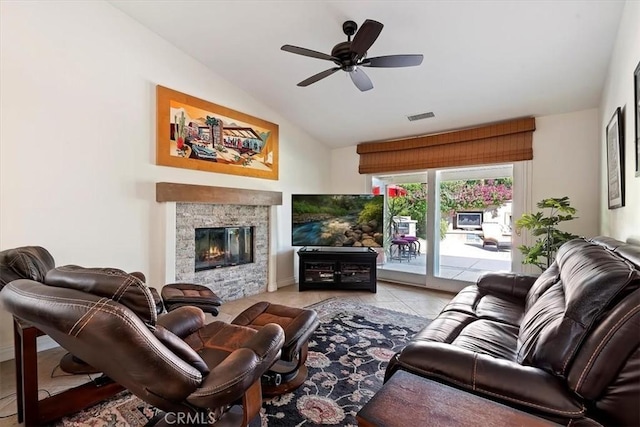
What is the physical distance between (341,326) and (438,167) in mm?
2863

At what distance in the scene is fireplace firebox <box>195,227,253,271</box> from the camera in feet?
12.9

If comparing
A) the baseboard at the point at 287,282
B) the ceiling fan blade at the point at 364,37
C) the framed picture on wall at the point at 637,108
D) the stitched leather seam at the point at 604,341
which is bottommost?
the baseboard at the point at 287,282

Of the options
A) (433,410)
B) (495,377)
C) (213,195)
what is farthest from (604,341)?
(213,195)

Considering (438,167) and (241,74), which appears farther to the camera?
(438,167)

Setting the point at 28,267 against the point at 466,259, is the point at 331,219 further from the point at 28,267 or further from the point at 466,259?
the point at 28,267

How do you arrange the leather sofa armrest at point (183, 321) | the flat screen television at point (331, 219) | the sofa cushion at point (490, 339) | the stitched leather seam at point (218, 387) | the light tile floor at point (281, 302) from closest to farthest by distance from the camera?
1. the stitched leather seam at point (218, 387)
2. the sofa cushion at point (490, 339)
3. the leather sofa armrest at point (183, 321)
4. the light tile floor at point (281, 302)
5. the flat screen television at point (331, 219)

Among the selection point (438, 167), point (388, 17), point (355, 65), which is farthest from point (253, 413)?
point (438, 167)

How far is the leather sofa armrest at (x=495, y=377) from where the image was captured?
1.05 m

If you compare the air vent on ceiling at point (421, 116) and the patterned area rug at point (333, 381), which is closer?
the patterned area rug at point (333, 381)

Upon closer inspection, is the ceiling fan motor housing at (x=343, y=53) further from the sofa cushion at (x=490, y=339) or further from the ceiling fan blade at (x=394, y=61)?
the sofa cushion at (x=490, y=339)

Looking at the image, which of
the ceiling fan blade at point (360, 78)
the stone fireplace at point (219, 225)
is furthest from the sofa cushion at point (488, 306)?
the stone fireplace at point (219, 225)

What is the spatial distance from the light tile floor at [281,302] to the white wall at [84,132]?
458mm

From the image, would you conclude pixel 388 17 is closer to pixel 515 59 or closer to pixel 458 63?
pixel 458 63

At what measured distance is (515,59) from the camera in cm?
292
